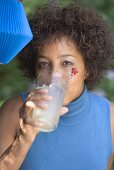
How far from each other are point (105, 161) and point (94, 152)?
104 millimetres

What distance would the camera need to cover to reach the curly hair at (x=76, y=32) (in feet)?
8.88

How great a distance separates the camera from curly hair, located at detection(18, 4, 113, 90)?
271 cm

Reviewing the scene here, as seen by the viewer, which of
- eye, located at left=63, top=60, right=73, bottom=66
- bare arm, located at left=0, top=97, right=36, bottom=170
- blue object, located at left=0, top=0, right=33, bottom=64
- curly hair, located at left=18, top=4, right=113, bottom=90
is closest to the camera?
blue object, located at left=0, top=0, right=33, bottom=64

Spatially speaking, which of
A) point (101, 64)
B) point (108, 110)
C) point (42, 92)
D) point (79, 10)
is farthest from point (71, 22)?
point (42, 92)

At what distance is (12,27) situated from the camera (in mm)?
1922

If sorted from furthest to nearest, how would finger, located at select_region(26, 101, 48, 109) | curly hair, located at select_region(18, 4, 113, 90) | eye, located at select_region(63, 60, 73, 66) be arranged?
curly hair, located at select_region(18, 4, 113, 90) < eye, located at select_region(63, 60, 73, 66) < finger, located at select_region(26, 101, 48, 109)

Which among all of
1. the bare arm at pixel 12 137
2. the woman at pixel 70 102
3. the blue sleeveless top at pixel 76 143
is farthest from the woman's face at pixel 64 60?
the bare arm at pixel 12 137

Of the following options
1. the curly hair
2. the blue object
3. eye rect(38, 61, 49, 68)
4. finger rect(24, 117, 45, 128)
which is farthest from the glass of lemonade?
the curly hair

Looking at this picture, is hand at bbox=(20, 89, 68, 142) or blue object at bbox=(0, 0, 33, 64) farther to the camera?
hand at bbox=(20, 89, 68, 142)

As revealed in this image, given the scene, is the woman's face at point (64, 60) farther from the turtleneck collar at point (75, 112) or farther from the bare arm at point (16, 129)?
the bare arm at point (16, 129)

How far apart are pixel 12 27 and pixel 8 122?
86cm

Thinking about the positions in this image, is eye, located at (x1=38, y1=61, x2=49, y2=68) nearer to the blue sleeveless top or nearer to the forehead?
the forehead

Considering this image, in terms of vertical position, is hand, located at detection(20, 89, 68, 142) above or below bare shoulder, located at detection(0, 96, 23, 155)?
above

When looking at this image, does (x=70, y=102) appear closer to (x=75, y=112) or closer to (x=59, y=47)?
(x=75, y=112)
